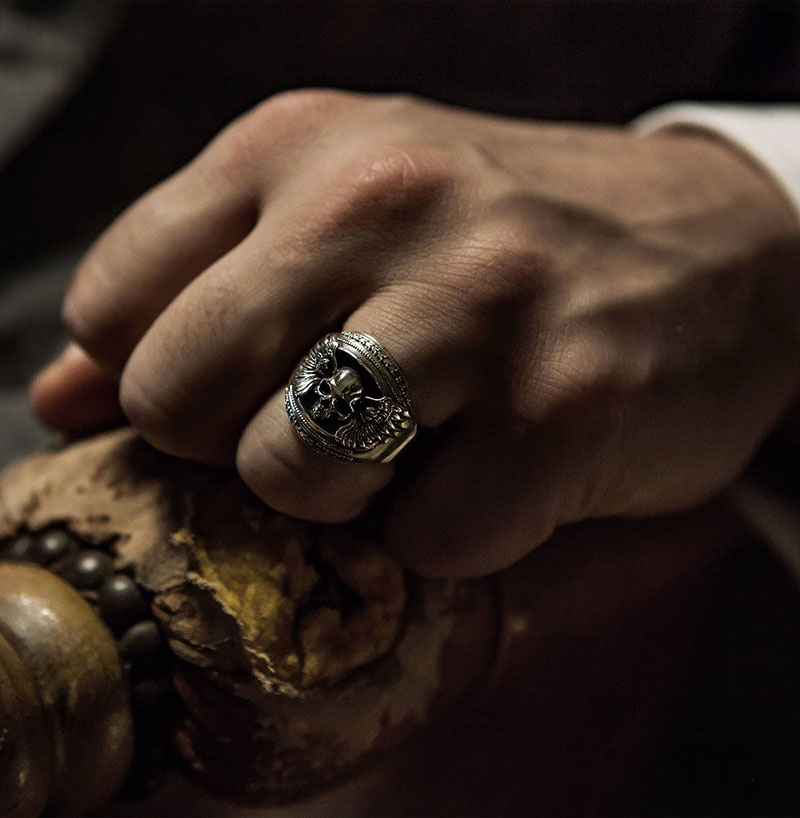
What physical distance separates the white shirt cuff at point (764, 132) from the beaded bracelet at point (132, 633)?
0.42 m

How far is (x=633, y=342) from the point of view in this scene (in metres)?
0.45

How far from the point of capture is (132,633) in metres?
0.43

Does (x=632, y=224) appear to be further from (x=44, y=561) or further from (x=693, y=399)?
(x=44, y=561)

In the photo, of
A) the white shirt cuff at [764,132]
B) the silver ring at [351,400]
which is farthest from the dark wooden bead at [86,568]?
the white shirt cuff at [764,132]

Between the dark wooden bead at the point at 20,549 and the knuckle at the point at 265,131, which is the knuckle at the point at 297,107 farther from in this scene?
the dark wooden bead at the point at 20,549

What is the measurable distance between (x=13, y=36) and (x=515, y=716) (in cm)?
72

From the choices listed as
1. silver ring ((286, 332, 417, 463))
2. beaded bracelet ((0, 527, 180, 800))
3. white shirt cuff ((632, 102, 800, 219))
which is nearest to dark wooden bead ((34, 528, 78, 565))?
beaded bracelet ((0, 527, 180, 800))

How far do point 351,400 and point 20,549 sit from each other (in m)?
0.20

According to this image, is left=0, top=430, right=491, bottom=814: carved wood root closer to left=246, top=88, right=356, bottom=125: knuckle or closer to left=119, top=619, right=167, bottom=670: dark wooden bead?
left=119, top=619, right=167, bottom=670: dark wooden bead

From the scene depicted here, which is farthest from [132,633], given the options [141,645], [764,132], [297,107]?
[764,132]

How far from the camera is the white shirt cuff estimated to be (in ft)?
1.76


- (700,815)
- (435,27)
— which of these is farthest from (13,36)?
(700,815)

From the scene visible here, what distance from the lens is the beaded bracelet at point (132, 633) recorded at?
0.43m

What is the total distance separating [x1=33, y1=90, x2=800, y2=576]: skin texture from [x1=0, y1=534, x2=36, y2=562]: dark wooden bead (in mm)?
90
